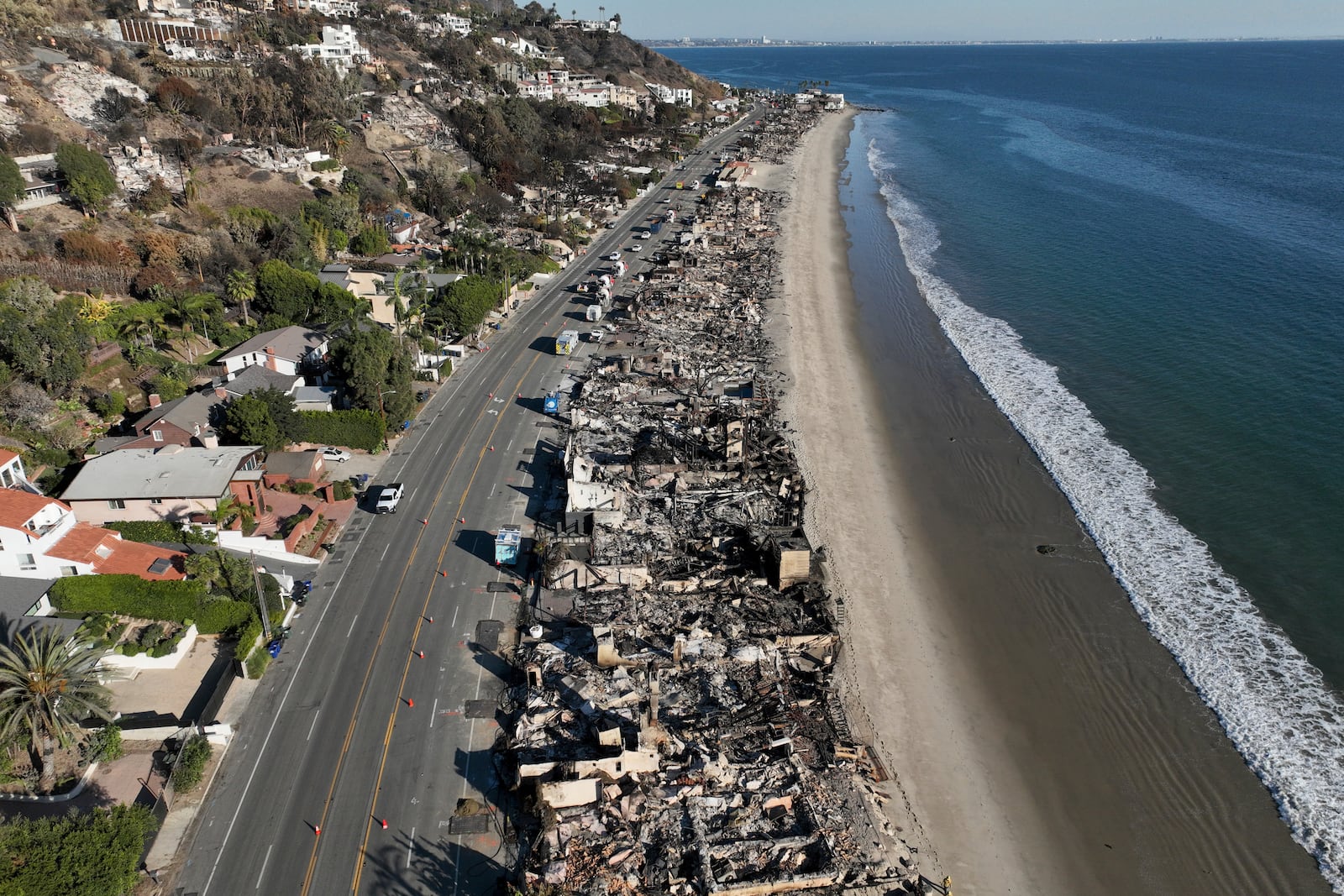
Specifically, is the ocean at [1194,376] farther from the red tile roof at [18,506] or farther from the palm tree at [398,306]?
the red tile roof at [18,506]

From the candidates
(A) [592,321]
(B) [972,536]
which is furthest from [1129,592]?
(A) [592,321]

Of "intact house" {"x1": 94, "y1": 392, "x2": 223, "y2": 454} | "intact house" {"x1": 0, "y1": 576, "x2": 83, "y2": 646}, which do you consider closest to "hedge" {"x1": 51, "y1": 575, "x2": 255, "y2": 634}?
"intact house" {"x1": 0, "y1": 576, "x2": 83, "y2": 646}

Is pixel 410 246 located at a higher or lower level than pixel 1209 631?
higher

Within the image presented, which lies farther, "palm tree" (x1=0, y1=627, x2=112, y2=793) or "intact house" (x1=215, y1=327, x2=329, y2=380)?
"intact house" (x1=215, y1=327, x2=329, y2=380)

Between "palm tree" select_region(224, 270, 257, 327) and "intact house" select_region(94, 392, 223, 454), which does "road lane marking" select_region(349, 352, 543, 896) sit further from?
"palm tree" select_region(224, 270, 257, 327)

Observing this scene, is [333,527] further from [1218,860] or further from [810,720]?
[1218,860]

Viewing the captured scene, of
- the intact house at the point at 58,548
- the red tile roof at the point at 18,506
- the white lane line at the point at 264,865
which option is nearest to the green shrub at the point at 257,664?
the intact house at the point at 58,548
